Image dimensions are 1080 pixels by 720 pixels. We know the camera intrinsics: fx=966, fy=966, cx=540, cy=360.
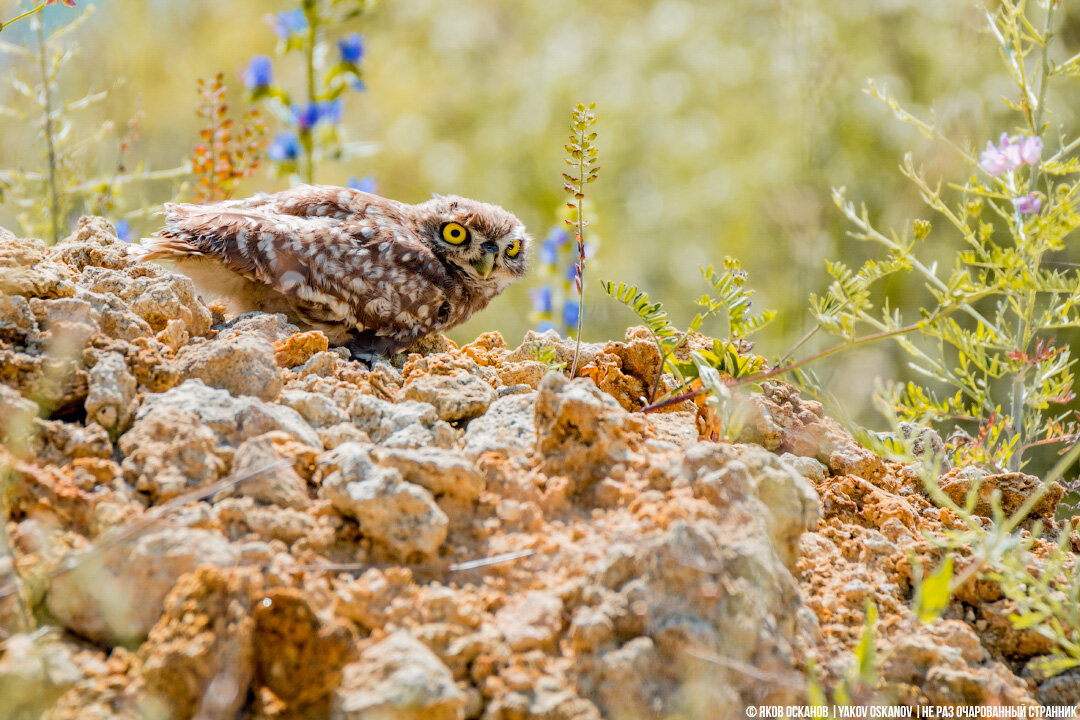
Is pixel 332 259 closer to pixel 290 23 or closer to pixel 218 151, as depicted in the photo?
pixel 218 151

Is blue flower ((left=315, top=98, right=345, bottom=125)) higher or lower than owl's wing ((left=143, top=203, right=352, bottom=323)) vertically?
higher

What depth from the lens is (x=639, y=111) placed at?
372 inches

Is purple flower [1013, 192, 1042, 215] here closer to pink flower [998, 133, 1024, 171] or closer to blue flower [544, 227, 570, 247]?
pink flower [998, 133, 1024, 171]

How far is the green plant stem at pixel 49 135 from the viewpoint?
3582 mm

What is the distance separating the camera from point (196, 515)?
5.65 feet

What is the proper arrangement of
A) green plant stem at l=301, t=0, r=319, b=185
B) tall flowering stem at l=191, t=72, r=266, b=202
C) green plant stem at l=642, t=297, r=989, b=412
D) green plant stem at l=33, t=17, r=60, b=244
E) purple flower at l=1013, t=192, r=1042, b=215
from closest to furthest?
green plant stem at l=642, t=297, r=989, b=412, purple flower at l=1013, t=192, r=1042, b=215, green plant stem at l=33, t=17, r=60, b=244, tall flowering stem at l=191, t=72, r=266, b=202, green plant stem at l=301, t=0, r=319, b=185

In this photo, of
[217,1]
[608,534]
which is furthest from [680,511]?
[217,1]

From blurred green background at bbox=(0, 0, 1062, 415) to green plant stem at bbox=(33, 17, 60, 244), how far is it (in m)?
0.83

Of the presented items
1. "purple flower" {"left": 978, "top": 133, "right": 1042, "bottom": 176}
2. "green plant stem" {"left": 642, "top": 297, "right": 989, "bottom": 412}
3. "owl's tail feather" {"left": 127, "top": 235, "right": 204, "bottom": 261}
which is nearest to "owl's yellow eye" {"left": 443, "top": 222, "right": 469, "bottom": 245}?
"owl's tail feather" {"left": 127, "top": 235, "right": 204, "bottom": 261}

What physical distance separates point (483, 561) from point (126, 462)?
2.35 feet

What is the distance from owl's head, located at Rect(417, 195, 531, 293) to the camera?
12.8ft

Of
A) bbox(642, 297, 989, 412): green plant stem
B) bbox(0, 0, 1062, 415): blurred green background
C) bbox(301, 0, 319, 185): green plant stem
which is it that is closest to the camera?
bbox(642, 297, 989, 412): green plant stem

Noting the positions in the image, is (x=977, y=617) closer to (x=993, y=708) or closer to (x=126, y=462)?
(x=993, y=708)

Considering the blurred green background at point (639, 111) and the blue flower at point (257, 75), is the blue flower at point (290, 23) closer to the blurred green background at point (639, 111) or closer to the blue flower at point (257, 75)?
the blue flower at point (257, 75)
